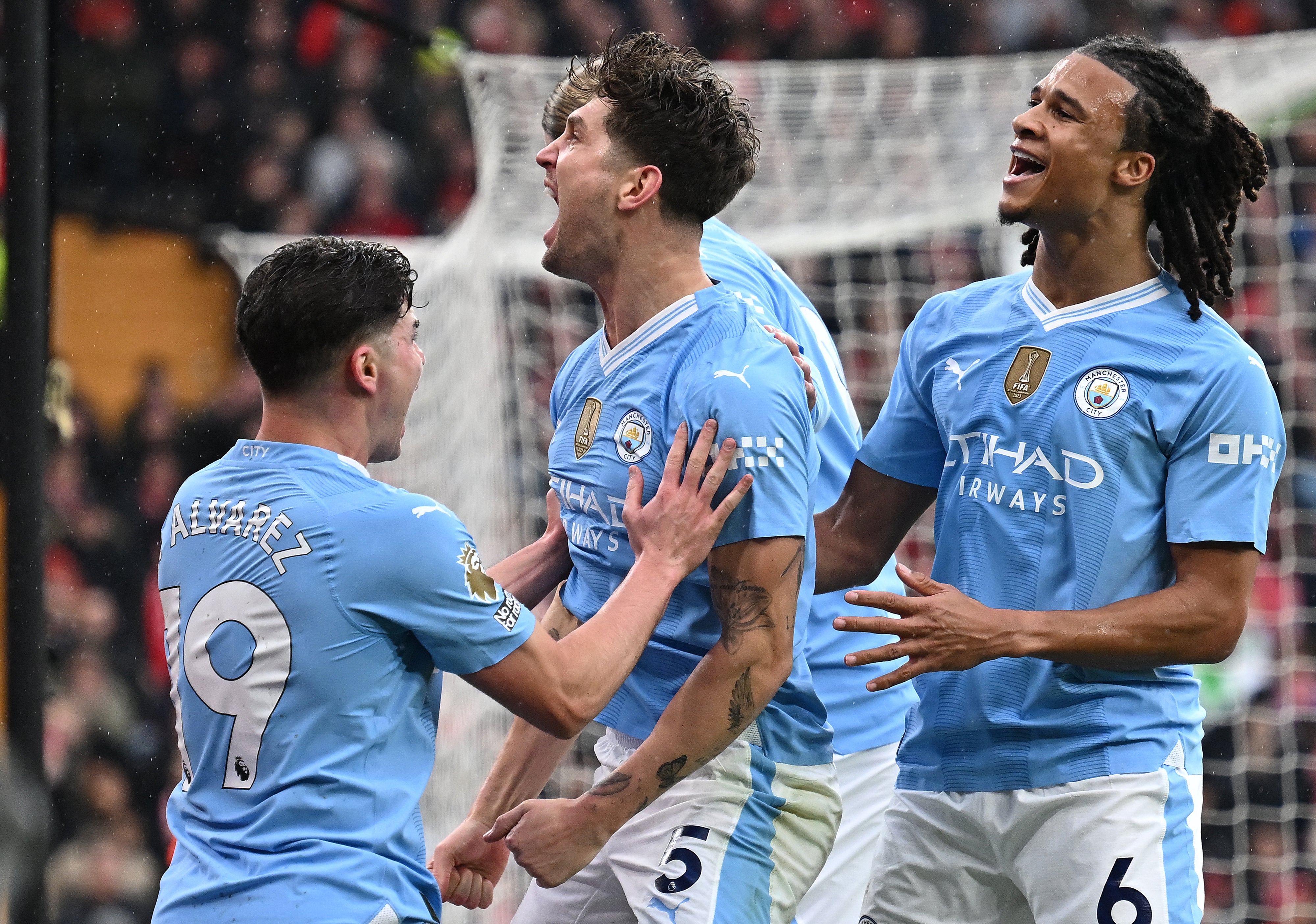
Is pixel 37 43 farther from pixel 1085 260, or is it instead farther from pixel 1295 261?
pixel 1295 261

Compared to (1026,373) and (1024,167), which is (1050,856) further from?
(1024,167)

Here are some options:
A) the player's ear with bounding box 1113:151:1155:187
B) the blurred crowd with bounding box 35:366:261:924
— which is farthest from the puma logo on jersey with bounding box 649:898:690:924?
the blurred crowd with bounding box 35:366:261:924

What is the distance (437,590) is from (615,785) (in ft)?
1.53

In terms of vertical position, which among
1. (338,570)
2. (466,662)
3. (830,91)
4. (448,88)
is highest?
(448,88)

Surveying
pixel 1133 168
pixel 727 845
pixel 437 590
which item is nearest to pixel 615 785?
pixel 727 845

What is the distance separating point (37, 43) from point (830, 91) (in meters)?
4.26

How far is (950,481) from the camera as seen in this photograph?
8.87ft

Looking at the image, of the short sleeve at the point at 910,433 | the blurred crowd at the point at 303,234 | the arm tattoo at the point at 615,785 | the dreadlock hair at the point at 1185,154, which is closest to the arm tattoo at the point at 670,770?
the arm tattoo at the point at 615,785

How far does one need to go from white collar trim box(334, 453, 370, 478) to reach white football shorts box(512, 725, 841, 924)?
703 mm

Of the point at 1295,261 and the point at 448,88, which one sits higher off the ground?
the point at 448,88

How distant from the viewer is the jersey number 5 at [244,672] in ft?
6.83

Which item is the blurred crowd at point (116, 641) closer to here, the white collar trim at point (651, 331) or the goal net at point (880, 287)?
the goal net at point (880, 287)

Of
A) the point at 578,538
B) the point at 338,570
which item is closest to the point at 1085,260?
the point at 578,538

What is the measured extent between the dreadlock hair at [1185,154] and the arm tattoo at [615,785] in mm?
1313
